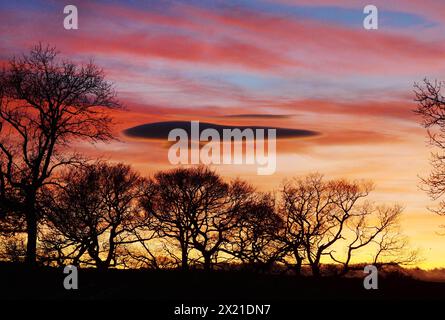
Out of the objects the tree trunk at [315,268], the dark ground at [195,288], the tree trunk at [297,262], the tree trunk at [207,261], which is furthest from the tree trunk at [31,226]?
the tree trunk at [315,268]

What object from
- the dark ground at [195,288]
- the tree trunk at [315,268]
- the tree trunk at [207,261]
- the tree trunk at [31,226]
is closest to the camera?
the dark ground at [195,288]

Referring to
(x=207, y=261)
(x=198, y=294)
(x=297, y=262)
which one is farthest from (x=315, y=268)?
(x=198, y=294)

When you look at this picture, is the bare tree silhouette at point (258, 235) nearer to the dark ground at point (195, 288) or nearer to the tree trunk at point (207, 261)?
the tree trunk at point (207, 261)

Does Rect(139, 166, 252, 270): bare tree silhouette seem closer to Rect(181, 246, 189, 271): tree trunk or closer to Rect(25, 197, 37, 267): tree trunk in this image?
Rect(181, 246, 189, 271): tree trunk

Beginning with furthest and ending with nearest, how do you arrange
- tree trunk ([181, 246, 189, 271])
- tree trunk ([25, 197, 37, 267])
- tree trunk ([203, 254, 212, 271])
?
tree trunk ([181, 246, 189, 271])
tree trunk ([203, 254, 212, 271])
tree trunk ([25, 197, 37, 267])

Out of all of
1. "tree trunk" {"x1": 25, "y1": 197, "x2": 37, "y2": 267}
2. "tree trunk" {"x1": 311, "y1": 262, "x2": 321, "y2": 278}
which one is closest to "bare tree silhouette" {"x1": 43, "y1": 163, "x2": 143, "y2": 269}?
"tree trunk" {"x1": 25, "y1": 197, "x2": 37, "y2": 267}

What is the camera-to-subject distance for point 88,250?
1937 inches

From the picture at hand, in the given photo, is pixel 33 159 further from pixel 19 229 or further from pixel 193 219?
pixel 193 219

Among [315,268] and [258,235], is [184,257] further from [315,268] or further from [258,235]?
[315,268]

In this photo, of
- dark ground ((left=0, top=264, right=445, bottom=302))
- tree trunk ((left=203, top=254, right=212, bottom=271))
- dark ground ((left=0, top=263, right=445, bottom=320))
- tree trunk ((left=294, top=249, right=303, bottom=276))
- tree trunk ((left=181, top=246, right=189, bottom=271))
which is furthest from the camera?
tree trunk ((left=294, top=249, right=303, bottom=276))

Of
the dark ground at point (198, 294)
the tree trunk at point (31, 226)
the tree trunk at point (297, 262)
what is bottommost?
the dark ground at point (198, 294)

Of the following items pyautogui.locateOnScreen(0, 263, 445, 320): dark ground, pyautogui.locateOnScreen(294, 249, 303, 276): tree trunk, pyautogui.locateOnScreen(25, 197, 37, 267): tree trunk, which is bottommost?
pyautogui.locateOnScreen(0, 263, 445, 320): dark ground
